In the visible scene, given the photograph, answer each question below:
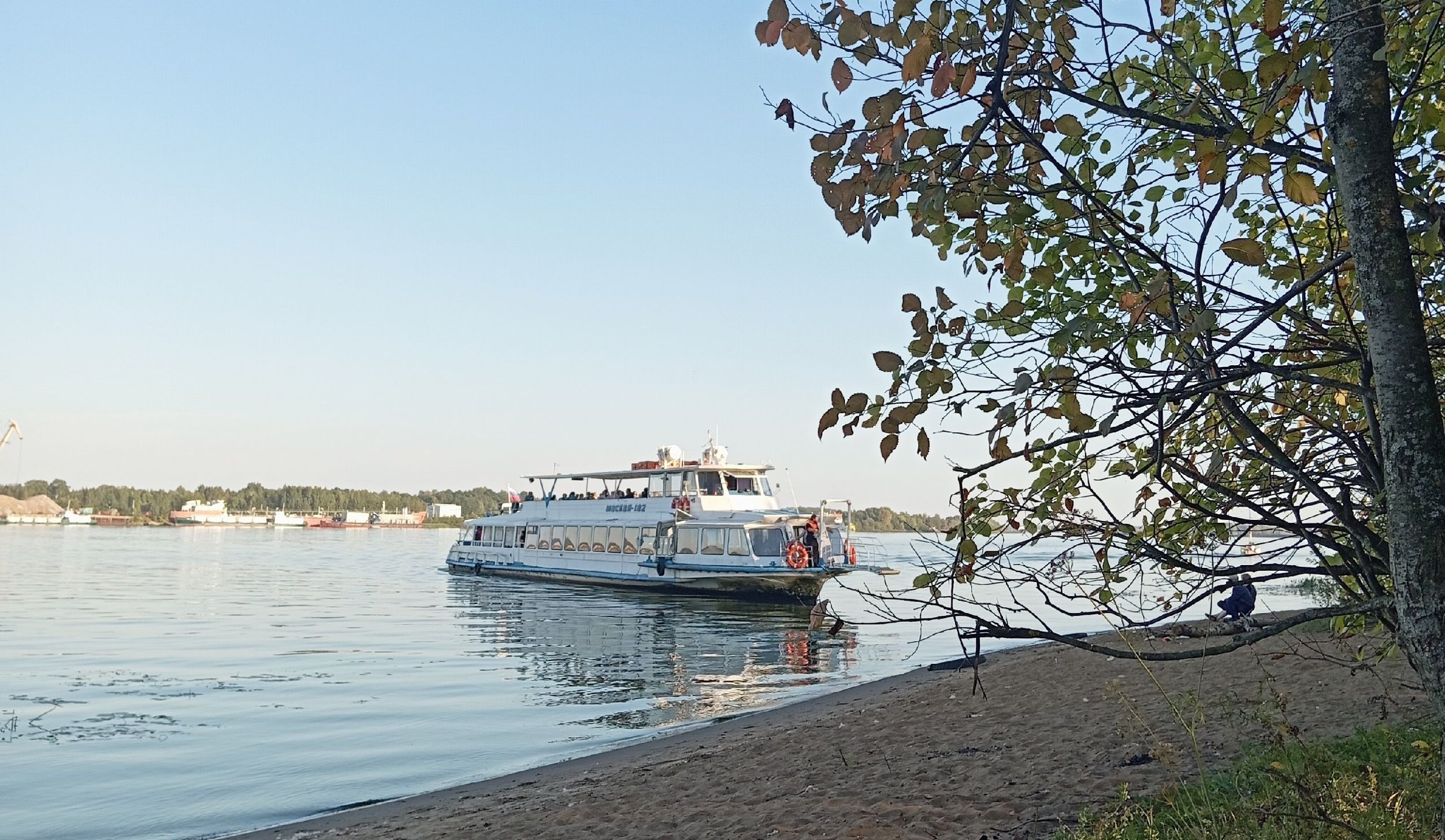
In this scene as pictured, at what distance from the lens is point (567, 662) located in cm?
2281

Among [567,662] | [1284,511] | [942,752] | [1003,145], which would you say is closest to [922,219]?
[1003,145]

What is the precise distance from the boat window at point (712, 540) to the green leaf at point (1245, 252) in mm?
34818

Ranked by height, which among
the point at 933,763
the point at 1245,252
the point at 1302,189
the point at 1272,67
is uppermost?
the point at 1272,67

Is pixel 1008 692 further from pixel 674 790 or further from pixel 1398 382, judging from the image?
pixel 1398 382

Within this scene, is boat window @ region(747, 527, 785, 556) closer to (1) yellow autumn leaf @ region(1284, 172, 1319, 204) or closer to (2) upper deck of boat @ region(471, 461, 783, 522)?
(2) upper deck of boat @ region(471, 461, 783, 522)

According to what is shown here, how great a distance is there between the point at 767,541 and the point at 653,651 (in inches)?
481

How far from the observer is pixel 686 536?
3875 centimetres

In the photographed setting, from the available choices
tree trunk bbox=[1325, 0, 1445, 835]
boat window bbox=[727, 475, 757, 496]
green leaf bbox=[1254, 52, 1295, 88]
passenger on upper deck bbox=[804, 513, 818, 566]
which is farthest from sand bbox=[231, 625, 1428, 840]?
boat window bbox=[727, 475, 757, 496]

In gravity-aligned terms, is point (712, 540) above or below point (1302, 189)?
below

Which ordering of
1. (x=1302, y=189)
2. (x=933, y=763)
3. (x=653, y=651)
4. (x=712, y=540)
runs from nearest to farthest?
(x=1302, y=189), (x=933, y=763), (x=653, y=651), (x=712, y=540)

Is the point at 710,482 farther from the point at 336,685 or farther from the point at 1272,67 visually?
the point at 1272,67

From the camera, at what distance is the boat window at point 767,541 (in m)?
36.2

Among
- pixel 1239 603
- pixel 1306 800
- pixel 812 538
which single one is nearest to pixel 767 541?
pixel 812 538

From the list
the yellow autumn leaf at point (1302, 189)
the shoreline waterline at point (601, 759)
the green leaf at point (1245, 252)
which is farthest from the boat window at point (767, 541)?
the yellow autumn leaf at point (1302, 189)
